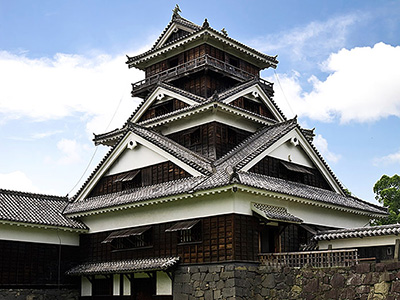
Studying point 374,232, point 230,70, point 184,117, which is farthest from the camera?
point 230,70

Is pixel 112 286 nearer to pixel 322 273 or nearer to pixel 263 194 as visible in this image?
pixel 263 194

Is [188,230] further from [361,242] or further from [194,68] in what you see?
[194,68]

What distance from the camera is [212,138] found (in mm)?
25969

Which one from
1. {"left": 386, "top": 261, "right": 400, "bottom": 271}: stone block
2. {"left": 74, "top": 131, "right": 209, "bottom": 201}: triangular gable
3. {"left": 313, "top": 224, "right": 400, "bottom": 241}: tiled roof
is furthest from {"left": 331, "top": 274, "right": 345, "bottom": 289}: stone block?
{"left": 74, "top": 131, "right": 209, "bottom": 201}: triangular gable

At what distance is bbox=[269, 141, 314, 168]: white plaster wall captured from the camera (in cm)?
2557

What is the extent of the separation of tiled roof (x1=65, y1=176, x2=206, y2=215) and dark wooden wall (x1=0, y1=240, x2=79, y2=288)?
A: 243 centimetres

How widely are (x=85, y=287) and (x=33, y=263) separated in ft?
10.5

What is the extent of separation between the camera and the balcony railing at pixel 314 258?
745 inches

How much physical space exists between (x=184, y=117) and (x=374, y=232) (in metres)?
11.4

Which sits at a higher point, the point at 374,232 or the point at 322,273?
the point at 374,232

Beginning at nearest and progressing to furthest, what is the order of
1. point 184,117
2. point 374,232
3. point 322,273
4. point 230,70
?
point 322,273 < point 374,232 < point 184,117 < point 230,70

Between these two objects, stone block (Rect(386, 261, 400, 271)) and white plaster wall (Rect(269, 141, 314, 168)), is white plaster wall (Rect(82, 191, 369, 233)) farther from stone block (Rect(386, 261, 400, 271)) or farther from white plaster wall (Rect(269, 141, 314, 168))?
stone block (Rect(386, 261, 400, 271))

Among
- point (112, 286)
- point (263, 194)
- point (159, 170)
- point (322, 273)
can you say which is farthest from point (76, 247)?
point (322, 273)

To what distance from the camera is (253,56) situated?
31.7m
